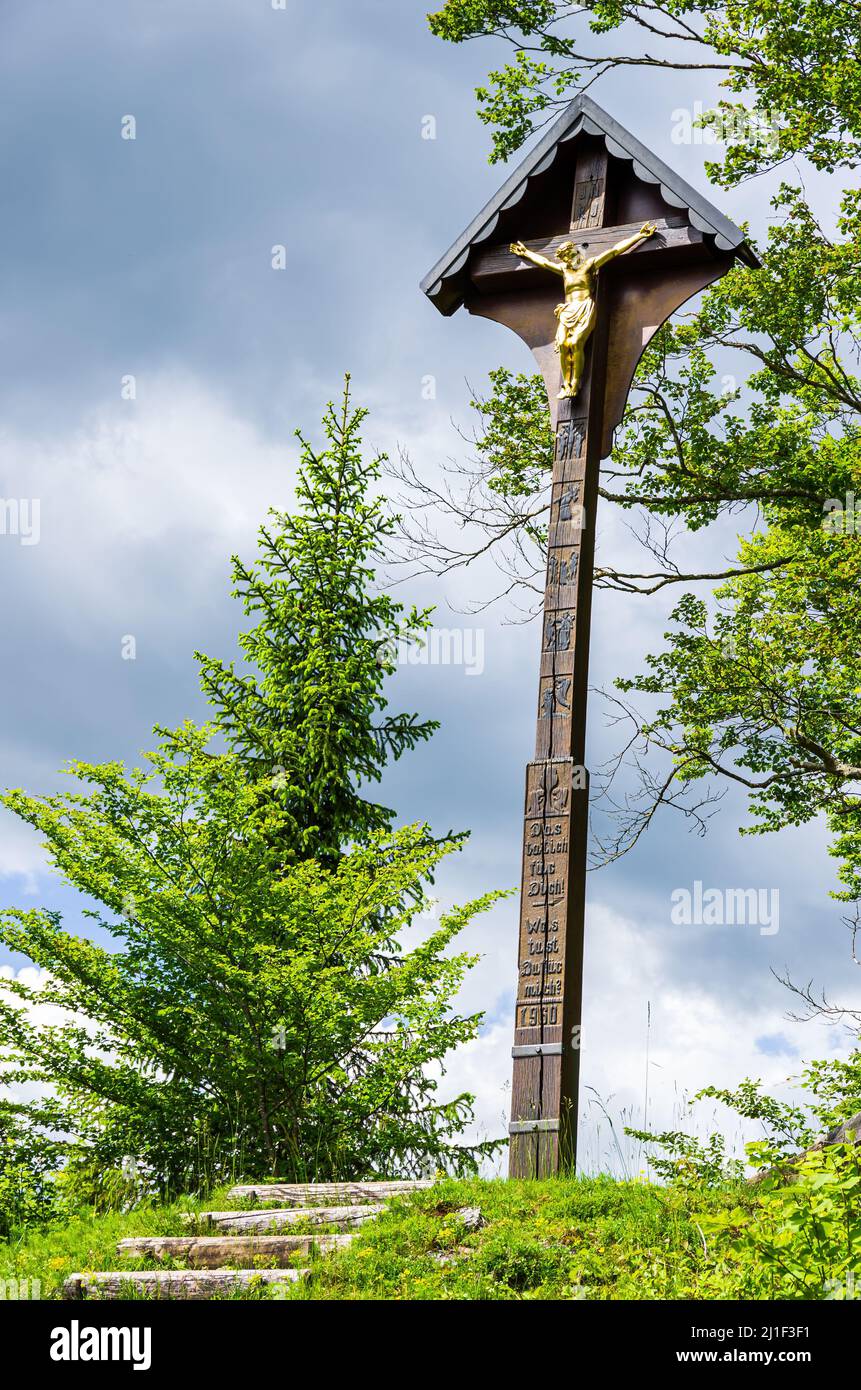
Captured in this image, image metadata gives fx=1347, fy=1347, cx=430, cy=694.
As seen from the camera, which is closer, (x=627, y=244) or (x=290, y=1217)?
(x=290, y=1217)

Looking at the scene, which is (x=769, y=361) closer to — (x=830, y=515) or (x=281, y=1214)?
(x=830, y=515)

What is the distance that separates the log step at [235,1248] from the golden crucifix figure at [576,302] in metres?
5.10

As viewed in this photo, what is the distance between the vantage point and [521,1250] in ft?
16.9

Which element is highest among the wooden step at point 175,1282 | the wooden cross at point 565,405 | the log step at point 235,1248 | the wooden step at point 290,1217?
the wooden cross at point 565,405

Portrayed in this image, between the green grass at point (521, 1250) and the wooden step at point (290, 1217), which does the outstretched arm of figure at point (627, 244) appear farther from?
the wooden step at point (290, 1217)

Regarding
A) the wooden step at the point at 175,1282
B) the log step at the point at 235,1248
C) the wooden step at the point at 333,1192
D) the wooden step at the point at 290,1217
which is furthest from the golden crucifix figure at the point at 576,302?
the wooden step at the point at 175,1282

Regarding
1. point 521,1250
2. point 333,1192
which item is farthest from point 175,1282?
point 521,1250

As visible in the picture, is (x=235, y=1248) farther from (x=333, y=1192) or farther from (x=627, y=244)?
(x=627, y=244)

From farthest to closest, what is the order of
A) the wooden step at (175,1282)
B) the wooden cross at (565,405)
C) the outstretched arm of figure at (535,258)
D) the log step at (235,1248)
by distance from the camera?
the outstretched arm of figure at (535,258), the wooden cross at (565,405), the log step at (235,1248), the wooden step at (175,1282)

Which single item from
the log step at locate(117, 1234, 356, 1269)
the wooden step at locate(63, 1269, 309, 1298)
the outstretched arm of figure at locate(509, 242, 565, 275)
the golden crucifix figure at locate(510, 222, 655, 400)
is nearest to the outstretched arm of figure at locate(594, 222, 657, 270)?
the golden crucifix figure at locate(510, 222, 655, 400)

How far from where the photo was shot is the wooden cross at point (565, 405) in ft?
22.7

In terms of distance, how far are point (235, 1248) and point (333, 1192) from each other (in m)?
0.72
